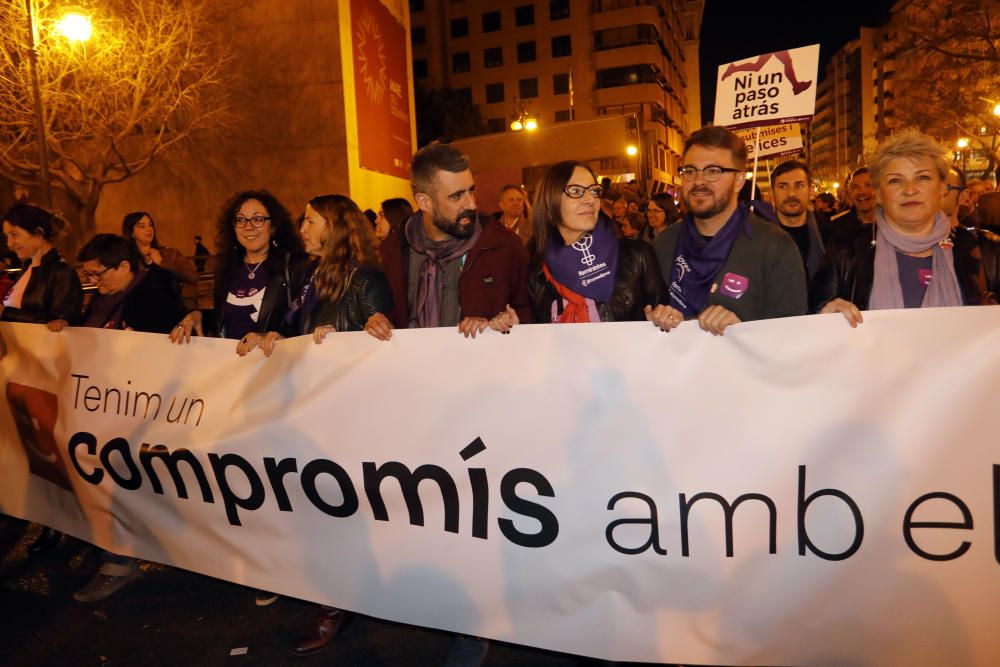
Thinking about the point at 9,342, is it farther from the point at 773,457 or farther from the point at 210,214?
the point at 210,214

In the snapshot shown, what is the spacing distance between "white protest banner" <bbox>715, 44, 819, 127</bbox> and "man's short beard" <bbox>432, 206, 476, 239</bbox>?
3804mm

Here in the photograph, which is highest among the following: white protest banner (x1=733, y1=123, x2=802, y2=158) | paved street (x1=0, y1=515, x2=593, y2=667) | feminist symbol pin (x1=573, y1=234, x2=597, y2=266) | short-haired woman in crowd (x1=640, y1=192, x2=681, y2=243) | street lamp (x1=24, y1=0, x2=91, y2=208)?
street lamp (x1=24, y1=0, x2=91, y2=208)

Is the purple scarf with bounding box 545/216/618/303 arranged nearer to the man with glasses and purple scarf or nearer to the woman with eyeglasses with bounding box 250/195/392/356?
the man with glasses and purple scarf

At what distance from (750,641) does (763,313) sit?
47.2 inches

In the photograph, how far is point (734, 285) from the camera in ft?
9.80

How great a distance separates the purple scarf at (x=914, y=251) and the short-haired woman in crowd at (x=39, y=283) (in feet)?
14.0

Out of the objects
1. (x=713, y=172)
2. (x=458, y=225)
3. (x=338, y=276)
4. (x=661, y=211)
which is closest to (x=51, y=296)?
(x=338, y=276)

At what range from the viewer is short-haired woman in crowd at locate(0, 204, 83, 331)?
454cm

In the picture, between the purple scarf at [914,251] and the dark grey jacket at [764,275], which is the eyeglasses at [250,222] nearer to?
the dark grey jacket at [764,275]

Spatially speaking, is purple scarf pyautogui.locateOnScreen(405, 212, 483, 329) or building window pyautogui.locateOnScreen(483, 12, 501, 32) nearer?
purple scarf pyautogui.locateOnScreen(405, 212, 483, 329)

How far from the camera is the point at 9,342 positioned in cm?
420

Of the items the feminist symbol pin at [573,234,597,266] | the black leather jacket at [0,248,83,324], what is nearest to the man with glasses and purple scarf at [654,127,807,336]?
the feminist symbol pin at [573,234,597,266]

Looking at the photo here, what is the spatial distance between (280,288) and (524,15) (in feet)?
208

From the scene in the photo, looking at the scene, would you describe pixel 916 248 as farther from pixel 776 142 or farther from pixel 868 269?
pixel 776 142
